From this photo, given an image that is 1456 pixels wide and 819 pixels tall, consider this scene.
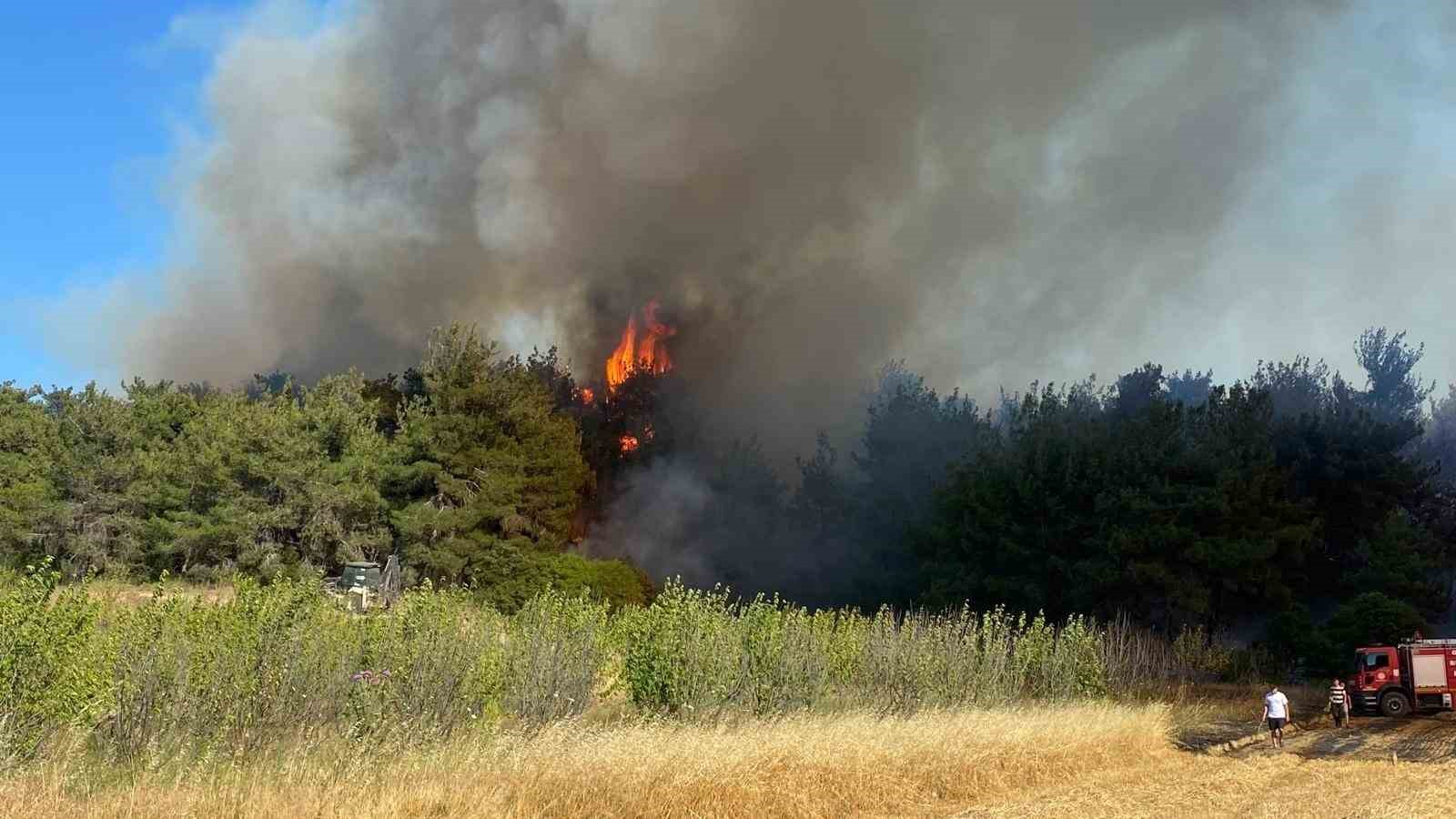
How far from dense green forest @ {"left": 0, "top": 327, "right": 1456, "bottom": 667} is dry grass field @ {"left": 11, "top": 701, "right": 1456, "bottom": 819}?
20.9 m

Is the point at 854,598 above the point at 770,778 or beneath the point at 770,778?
above

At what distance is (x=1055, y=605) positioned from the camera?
4912cm

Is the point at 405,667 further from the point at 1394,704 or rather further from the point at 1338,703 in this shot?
the point at 1394,704

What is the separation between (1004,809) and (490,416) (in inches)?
1729

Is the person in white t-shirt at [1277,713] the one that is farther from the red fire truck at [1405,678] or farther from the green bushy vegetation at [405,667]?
the red fire truck at [1405,678]

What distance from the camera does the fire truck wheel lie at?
38250mm

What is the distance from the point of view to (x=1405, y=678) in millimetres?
38406

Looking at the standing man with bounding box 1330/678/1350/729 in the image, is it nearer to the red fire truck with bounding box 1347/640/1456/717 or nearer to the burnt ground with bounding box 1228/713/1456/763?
the burnt ground with bounding box 1228/713/1456/763

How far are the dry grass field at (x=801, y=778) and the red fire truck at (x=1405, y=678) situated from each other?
12.5m

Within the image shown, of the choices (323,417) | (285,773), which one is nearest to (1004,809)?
(285,773)

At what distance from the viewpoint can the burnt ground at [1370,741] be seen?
2728cm

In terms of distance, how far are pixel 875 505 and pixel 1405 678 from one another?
30856mm

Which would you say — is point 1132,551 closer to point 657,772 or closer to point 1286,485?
point 1286,485

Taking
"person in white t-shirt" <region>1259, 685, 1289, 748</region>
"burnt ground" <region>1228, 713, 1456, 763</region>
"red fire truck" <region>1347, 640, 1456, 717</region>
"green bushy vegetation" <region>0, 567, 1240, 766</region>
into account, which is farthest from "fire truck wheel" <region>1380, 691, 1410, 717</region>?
"green bushy vegetation" <region>0, 567, 1240, 766</region>
